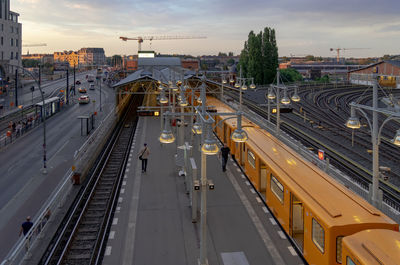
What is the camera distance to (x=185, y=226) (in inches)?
592

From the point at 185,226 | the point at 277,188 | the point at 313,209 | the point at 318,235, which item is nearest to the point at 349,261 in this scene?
the point at 318,235

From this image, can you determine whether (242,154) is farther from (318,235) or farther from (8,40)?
(8,40)

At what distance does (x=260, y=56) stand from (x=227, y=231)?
67153 millimetres

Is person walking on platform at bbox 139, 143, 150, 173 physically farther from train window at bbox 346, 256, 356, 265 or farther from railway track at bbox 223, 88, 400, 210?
train window at bbox 346, 256, 356, 265

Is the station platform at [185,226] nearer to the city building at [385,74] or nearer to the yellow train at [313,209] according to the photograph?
the yellow train at [313,209]

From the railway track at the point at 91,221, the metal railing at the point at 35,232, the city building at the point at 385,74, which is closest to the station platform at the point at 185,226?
the railway track at the point at 91,221

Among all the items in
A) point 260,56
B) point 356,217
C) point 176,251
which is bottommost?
point 176,251

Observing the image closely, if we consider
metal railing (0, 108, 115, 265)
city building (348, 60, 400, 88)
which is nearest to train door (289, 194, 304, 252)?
metal railing (0, 108, 115, 265)

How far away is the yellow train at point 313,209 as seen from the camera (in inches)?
384

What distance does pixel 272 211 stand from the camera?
15602 millimetres

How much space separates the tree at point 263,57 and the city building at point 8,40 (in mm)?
47518

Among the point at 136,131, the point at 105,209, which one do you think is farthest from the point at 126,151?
the point at 105,209

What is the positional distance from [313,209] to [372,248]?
277 cm

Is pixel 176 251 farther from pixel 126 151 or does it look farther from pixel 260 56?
pixel 260 56
